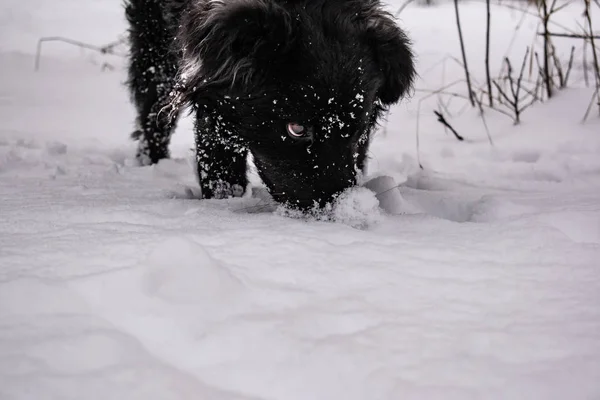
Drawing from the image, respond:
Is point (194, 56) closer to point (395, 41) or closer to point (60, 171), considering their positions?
point (395, 41)

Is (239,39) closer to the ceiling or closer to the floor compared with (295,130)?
closer to the ceiling

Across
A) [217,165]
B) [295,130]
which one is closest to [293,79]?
[295,130]

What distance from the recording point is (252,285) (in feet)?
3.89

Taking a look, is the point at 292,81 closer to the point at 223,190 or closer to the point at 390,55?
Result: the point at 390,55

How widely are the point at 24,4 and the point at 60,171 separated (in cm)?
551

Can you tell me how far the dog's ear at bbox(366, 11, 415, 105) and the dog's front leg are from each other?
0.72 metres

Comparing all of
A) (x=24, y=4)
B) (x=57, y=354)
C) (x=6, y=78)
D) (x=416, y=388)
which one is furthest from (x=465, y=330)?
(x=24, y=4)

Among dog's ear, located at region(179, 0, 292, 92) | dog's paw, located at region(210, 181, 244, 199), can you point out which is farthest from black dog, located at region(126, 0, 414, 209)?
dog's paw, located at region(210, 181, 244, 199)

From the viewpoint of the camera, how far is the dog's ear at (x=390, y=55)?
222 centimetres

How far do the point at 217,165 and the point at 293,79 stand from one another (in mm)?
717

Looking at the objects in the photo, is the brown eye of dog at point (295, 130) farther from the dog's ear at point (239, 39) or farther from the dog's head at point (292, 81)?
the dog's ear at point (239, 39)

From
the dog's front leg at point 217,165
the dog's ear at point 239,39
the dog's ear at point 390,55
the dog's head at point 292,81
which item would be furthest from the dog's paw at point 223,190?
the dog's ear at point 390,55

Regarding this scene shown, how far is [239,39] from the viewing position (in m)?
1.98

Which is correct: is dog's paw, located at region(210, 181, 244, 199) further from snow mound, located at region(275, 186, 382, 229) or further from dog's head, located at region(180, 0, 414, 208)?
snow mound, located at region(275, 186, 382, 229)
